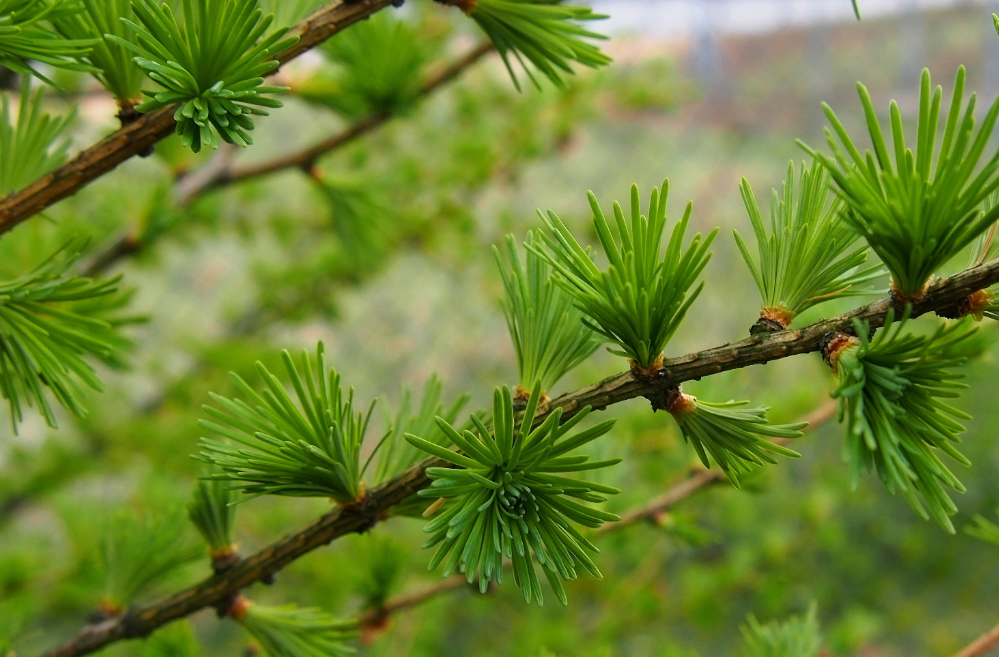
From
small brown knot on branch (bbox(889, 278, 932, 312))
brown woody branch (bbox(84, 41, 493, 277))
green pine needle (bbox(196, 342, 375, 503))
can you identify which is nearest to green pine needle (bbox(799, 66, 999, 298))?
small brown knot on branch (bbox(889, 278, 932, 312))

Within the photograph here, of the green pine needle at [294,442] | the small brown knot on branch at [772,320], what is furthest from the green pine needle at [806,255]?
the green pine needle at [294,442]

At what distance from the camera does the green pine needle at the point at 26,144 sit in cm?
21

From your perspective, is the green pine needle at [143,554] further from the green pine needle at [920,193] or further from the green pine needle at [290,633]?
the green pine needle at [920,193]

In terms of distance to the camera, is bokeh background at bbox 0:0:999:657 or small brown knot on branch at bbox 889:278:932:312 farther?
bokeh background at bbox 0:0:999:657

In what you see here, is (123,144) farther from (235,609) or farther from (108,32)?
(235,609)

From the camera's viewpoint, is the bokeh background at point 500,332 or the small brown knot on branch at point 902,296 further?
the bokeh background at point 500,332

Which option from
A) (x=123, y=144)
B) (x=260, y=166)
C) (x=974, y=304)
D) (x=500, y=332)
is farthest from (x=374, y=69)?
(x=500, y=332)

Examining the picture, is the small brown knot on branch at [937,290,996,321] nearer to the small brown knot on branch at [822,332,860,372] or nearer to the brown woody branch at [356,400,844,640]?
the small brown knot on branch at [822,332,860,372]

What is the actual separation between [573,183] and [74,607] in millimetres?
1013

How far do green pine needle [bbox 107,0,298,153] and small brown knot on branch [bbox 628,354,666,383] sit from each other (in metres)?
0.10

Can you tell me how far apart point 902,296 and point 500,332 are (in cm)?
106

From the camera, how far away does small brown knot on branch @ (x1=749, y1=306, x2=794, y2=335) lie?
16 centimetres

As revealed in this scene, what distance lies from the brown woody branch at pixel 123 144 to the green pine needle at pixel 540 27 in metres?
0.04

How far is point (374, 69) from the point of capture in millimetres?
345
